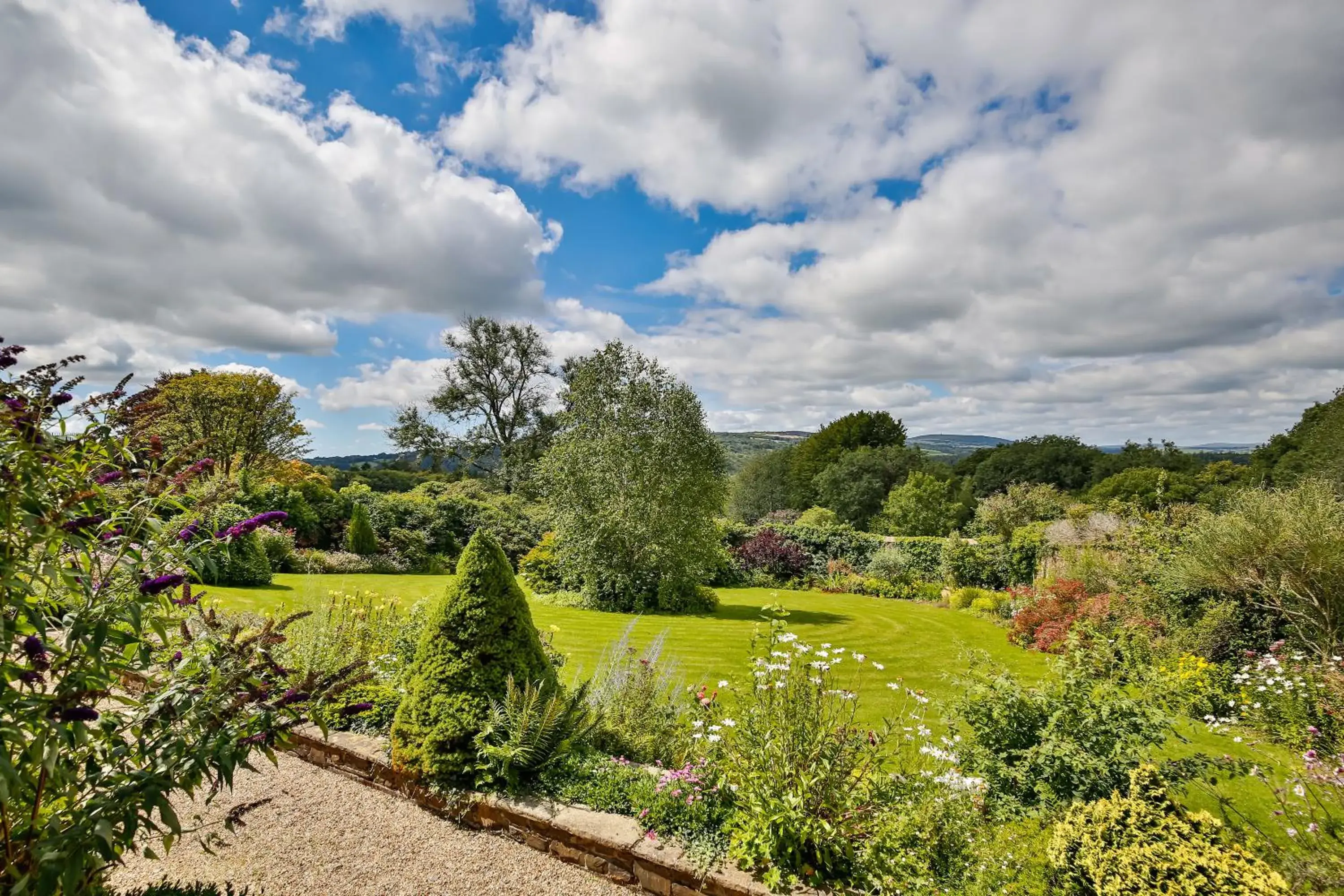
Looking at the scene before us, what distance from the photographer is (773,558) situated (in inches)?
824

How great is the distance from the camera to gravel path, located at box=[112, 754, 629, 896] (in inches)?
150

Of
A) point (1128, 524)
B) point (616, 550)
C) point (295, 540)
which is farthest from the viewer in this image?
point (295, 540)

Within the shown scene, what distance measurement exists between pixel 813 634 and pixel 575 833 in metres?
8.87

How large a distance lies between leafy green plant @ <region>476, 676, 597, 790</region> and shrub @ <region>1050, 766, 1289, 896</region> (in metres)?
3.31

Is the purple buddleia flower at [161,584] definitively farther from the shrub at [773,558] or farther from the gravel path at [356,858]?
the shrub at [773,558]

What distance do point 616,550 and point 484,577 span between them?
1039 centimetres

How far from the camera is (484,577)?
4.94 meters

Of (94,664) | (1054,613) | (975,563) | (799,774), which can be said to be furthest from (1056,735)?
(975,563)

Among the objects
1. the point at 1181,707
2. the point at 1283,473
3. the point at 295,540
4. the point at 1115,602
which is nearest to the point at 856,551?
the point at 1115,602

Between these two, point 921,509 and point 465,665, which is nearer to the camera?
point 465,665

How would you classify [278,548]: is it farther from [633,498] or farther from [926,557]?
[926,557]

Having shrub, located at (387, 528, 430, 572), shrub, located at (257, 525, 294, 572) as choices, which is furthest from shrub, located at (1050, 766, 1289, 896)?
shrub, located at (387, 528, 430, 572)

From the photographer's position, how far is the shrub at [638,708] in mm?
5086

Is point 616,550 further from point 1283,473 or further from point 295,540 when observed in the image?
point 1283,473
